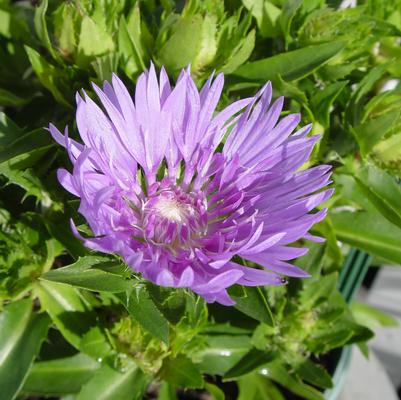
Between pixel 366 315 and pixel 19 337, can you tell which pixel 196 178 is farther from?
pixel 366 315

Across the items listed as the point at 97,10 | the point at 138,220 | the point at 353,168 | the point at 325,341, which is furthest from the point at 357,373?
the point at 97,10

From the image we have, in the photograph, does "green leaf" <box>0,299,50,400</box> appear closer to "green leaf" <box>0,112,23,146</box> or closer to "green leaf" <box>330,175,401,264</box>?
"green leaf" <box>0,112,23,146</box>

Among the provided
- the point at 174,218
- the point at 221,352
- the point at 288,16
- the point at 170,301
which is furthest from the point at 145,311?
the point at 288,16

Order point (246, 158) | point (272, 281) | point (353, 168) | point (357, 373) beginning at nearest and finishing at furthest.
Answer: point (272, 281)
point (246, 158)
point (353, 168)
point (357, 373)

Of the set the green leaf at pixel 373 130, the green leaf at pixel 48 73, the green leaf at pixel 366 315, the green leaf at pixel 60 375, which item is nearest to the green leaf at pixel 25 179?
Result: the green leaf at pixel 48 73

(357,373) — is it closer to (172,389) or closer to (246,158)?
(172,389)

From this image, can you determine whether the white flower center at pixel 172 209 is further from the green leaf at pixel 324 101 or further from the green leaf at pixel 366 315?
the green leaf at pixel 366 315

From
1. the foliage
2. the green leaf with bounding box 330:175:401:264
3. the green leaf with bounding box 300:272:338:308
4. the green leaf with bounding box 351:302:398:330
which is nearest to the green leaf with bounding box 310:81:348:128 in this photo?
the foliage
